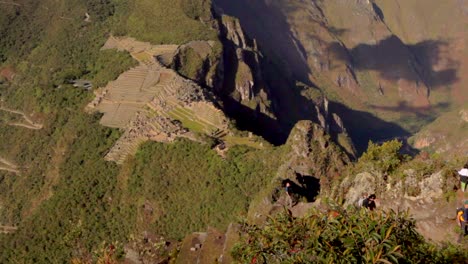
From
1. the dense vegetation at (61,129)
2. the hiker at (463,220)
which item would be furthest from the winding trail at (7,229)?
the hiker at (463,220)

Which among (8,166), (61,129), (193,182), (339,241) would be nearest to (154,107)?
(193,182)

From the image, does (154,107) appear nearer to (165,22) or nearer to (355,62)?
(165,22)

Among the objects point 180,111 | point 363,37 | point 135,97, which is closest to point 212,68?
point 135,97

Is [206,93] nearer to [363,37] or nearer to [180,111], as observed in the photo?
[180,111]

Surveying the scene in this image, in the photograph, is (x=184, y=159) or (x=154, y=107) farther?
(x=154, y=107)

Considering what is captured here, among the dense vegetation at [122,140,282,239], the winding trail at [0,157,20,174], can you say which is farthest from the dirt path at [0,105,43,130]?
the dense vegetation at [122,140,282,239]

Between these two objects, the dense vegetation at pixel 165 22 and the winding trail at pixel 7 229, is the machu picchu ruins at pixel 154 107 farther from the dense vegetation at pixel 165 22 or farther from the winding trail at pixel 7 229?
the winding trail at pixel 7 229

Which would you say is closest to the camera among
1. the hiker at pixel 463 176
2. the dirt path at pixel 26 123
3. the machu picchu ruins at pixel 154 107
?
the hiker at pixel 463 176
